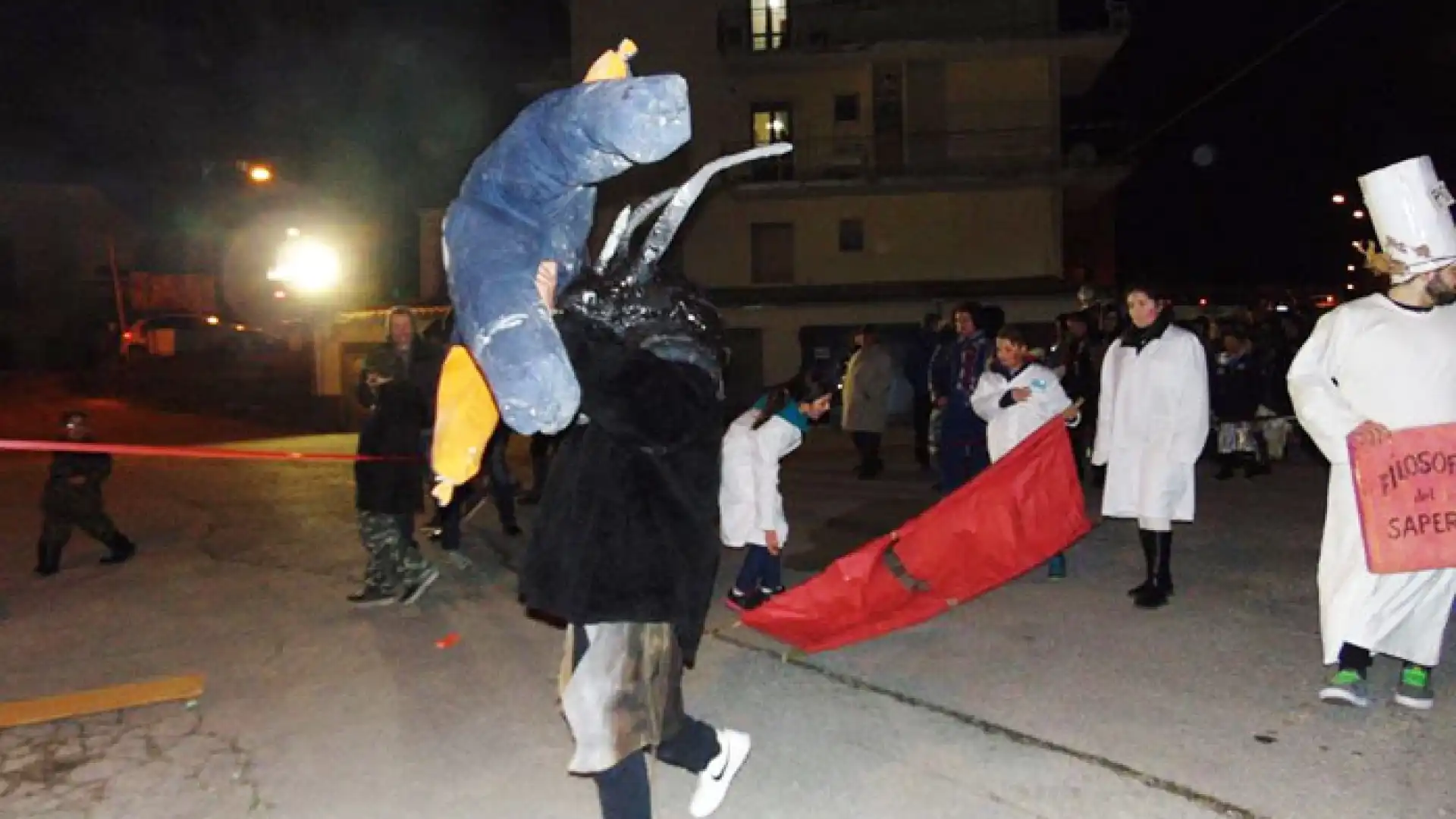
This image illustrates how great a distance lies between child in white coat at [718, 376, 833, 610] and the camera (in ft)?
23.0

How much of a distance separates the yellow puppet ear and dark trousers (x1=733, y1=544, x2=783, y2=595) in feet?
13.4

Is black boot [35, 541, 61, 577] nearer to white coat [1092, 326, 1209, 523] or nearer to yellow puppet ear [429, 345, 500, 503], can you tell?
yellow puppet ear [429, 345, 500, 503]

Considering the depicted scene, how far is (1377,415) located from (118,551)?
8.68 meters

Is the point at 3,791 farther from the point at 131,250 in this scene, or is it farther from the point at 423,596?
the point at 131,250

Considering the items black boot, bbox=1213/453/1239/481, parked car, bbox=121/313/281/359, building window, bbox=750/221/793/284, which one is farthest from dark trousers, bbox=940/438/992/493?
parked car, bbox=121/313/281/359

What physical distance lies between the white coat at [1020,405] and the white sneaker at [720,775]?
387cm

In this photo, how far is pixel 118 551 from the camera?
9.34m

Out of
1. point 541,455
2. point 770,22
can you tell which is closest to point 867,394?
point 541,455

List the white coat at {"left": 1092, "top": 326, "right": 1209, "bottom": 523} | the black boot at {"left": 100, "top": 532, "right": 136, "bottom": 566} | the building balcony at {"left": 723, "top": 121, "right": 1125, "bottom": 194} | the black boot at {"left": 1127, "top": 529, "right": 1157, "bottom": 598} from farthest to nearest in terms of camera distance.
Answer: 1. the building balcony at {"left": 723, "top": 121, "right": 1125, "bottom": 194}
2. the black boot at {"left": 100, "top": 532, "right": 136, "bottom": 566}
3. the black boot at {"left": 1127, "top": 529, "right": 1157, "bottom": 598}
4. the white coat at {"left": 1092, "top": 326, "right": 1209, "bottom": 523}

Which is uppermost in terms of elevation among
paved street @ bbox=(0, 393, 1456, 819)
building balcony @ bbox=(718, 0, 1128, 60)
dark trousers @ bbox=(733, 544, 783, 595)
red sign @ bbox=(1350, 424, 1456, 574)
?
building balcony @ bbox=(718, 0, 1128, 60)

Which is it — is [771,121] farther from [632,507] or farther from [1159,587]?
[632,507]

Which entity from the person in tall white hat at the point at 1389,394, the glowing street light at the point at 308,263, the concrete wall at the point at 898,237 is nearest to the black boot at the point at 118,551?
the person in tall white hat at the point at 1389,394

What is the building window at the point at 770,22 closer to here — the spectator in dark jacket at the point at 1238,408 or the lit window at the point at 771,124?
the lit window at the point at 771,124

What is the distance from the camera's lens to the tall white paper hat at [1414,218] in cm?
496
